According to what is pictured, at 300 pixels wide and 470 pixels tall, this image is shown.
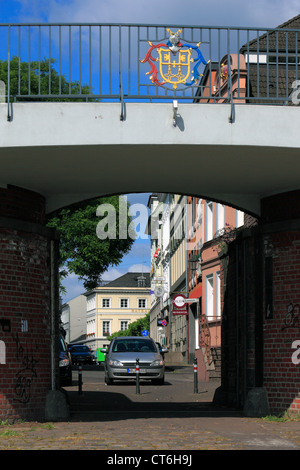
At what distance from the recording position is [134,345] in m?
27.1

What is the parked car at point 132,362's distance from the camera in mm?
25812

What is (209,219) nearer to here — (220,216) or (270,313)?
(220,216)

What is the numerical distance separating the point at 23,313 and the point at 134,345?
1347 centimetres

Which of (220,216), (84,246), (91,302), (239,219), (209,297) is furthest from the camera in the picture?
(91,302)

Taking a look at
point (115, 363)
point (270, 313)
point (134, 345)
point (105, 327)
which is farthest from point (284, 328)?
point (105, 327)

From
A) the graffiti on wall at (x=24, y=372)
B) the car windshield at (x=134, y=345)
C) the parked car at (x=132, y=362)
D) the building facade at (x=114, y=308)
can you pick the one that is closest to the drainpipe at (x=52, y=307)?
the graffiti on wall at (x=24, y=372)

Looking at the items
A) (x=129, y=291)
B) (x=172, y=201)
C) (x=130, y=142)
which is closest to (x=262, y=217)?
(x=130, y=142)

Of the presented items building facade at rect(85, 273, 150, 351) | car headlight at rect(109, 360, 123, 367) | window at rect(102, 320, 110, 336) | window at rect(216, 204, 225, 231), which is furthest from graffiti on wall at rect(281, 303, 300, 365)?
window at rect(102, 320, 110, 336)

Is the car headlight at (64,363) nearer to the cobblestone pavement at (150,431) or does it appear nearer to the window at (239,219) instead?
the cobblestone pavement at (150,431)

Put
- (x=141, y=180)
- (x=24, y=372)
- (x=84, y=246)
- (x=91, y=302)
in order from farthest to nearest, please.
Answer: (x=91, y=302), (x=84, y=246), (x=141, y=180), (x=24, y=372)

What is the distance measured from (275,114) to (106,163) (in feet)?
8.98

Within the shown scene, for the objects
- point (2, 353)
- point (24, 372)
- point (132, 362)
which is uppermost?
point (2, 353)

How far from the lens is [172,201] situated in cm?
6906
